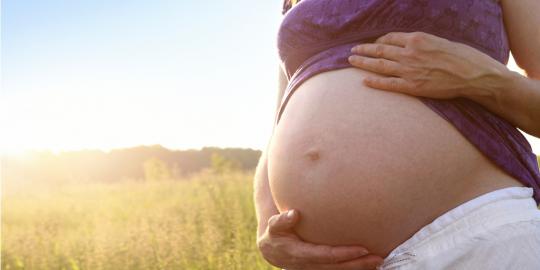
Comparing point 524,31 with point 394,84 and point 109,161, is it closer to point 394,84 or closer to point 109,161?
point 394,84

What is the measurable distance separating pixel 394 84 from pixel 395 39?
138mm

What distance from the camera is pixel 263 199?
5.00 feet

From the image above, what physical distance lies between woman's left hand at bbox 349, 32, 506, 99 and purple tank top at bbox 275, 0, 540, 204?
0.04m

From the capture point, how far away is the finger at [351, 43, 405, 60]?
126cm

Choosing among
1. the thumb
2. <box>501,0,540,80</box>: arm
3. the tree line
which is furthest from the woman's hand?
the tree line

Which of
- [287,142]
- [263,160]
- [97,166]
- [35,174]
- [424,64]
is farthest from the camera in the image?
[97,166]

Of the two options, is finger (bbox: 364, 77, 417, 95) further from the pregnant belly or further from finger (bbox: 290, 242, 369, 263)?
finger (bbox: 290, 242, 369, 263)

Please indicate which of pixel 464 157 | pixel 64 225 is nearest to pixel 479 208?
pixel 464 157

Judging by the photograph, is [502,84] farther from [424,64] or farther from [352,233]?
[352,233]

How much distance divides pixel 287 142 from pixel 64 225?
5.28 m

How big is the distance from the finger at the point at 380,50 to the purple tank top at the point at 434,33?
59 millimetres

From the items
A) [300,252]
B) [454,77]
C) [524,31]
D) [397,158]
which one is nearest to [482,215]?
[397,158]

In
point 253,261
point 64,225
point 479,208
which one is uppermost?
point 479,208

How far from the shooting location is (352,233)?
3.99 feet
